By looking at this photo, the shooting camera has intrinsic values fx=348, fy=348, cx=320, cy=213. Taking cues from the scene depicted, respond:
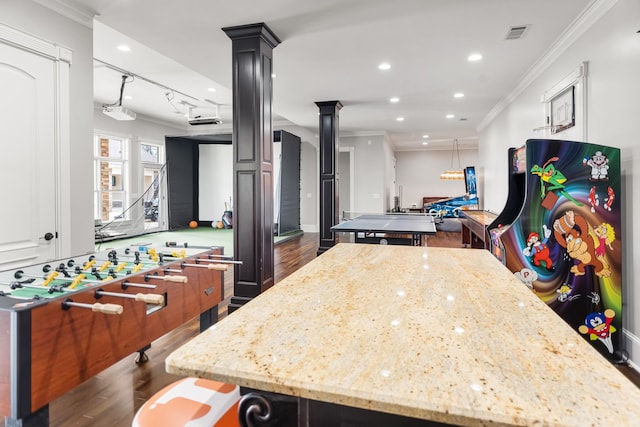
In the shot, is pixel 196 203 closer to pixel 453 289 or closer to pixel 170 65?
pixel 170 65

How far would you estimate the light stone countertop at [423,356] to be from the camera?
22.0 inches

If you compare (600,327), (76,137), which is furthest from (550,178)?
(76,137)

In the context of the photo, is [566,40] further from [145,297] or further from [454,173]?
[454,173]

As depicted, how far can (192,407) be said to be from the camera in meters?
1.07

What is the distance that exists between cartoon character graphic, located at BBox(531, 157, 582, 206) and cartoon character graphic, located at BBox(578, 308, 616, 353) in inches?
34.0

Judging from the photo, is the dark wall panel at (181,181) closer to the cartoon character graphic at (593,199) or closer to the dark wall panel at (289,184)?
the dark wall panel at (289,184)

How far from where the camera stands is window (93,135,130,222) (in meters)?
7.94

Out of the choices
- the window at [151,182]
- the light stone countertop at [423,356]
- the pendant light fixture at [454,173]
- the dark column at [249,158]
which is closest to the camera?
the light stone countertop at [423,356]

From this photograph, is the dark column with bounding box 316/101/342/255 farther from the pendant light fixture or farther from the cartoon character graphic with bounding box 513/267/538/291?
the pendant light fixture

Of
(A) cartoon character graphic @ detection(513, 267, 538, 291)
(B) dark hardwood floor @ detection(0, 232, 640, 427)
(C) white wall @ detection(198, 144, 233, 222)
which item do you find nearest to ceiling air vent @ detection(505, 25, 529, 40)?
(A) cartoon character graphic @ detection(513, 267, 538, 291)

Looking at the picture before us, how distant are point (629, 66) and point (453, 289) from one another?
2.57 meters

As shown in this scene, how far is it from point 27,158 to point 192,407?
2.66 metres

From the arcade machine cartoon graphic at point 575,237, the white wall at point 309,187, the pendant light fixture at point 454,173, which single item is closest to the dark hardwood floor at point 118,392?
the arcade machine cartoon graphic at point 575,237

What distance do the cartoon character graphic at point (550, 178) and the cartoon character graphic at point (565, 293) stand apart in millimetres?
661
